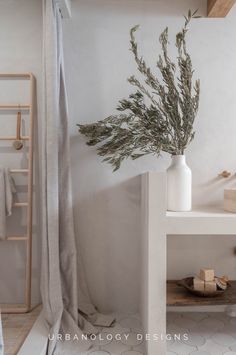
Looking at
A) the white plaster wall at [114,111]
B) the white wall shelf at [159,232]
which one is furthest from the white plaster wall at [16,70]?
the white wall shelf at [159,232]

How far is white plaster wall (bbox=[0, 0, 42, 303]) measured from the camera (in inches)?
76.6

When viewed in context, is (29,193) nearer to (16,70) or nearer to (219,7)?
(16,70)

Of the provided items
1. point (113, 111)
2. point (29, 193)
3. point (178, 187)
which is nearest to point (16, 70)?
point (113, 111)

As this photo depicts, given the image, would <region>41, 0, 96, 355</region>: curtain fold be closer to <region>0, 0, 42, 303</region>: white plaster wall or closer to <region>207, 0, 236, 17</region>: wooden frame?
<region>0, 0, 42, 303</region>: white plaster wall

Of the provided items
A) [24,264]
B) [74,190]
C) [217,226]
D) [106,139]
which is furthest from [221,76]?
[24,264]

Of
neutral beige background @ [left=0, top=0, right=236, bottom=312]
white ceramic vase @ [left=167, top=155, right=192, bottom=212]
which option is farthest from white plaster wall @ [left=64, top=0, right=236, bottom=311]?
white ceramic vase @ [left=167, top=155, right=192, bottom=212]

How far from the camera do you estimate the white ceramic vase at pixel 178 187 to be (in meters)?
1.66

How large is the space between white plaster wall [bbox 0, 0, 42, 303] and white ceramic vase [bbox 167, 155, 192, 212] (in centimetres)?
88

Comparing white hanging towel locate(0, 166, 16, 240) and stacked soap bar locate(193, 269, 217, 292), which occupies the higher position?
white hanging towel locate(0, 166, 16, 240)

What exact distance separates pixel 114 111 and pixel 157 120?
1.23 ft

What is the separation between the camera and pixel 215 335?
5.64 ft

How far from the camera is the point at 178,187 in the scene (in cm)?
166

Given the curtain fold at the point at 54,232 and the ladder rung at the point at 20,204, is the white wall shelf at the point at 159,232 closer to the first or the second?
the curtain fold at the point at 54,232

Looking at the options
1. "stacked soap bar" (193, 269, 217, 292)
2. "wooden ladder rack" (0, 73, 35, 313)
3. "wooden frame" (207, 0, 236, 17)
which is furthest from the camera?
"wooden ladder rack" (0, 73, 35, 313)
